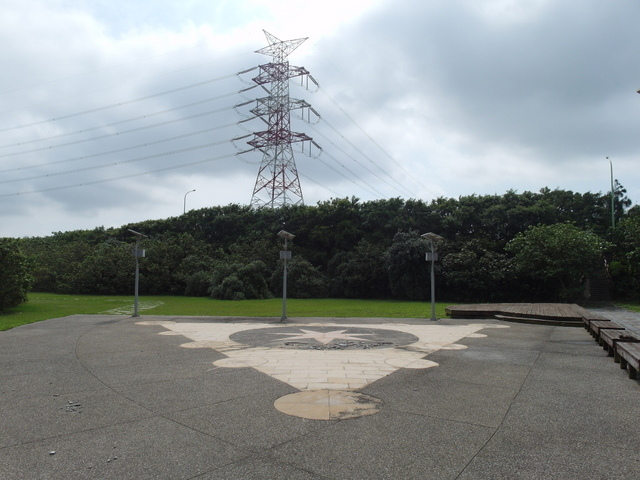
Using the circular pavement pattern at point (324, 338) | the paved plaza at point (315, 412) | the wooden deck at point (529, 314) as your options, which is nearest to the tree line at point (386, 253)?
the wooden deck at point (529, 314)

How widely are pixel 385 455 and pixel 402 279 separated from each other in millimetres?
26765

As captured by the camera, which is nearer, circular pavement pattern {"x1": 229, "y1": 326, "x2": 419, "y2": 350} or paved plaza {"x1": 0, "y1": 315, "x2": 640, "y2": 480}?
paved plaza {"x1": 0, "y1": 315, "x2": 640, "y2": 480}

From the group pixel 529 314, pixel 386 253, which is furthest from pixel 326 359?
pixel 386 253

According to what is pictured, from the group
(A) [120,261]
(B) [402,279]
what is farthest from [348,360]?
(A) [120,261]

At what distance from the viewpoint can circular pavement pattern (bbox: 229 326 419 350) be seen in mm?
10273

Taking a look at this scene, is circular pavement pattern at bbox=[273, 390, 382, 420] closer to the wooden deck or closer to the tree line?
the wooden deck

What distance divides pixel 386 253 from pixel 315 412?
26.7 meters

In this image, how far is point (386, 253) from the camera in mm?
31250

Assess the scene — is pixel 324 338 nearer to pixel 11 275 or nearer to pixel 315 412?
pixel 315 412

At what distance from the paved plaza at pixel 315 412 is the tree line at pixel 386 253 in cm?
1774

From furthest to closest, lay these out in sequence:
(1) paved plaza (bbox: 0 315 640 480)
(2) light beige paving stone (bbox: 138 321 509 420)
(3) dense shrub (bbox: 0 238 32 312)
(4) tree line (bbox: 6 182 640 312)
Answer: (4) tree line (bbox: 6 182 640 312)
(3) dense shrub (bbox: 0 238 32 312)
(2) light beige paving stone (bbox: 138 321 509 420)
(1) paved plaza (bbox: 0 315 640 480)

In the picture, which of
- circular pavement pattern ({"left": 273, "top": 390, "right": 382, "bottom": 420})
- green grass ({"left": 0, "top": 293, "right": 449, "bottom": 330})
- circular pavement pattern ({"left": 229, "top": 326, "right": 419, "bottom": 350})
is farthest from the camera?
green grass ({"left": 0, "top": 293, "right": 449, "bottom": 330})

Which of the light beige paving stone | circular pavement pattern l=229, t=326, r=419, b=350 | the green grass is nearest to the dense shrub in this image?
the green grass

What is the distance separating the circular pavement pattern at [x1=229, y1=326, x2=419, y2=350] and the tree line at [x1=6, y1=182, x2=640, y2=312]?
49.0 feet
